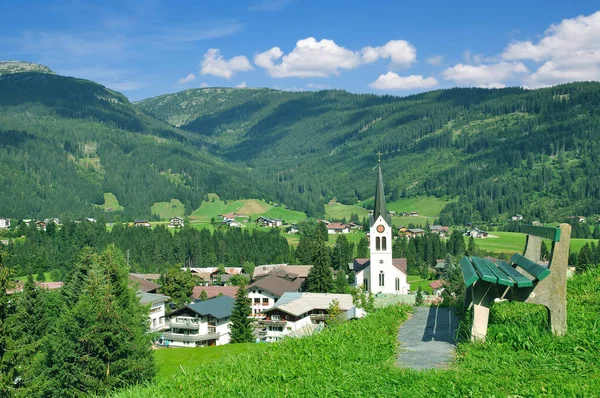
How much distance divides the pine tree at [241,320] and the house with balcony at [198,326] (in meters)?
9.68

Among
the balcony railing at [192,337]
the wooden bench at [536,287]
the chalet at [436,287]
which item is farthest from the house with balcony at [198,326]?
the wooden bench at [536,287]

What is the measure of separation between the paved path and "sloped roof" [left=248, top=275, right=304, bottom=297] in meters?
57.9

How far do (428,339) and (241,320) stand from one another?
3546 cm

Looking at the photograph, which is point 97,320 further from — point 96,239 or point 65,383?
point 96,239

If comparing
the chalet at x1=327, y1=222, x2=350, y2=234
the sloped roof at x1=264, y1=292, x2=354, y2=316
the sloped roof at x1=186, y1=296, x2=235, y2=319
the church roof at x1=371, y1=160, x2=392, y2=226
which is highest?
the church roof at x1=371, y1=160, x2=392, y2=226

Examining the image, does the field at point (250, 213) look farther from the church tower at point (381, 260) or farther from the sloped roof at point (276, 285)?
the church tower at point (381, 260)

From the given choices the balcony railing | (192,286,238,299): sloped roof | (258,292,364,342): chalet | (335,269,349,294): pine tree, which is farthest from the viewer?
(192,286,238,299): sloped roof

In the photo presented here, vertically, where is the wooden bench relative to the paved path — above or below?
above

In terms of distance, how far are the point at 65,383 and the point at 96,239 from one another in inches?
3698

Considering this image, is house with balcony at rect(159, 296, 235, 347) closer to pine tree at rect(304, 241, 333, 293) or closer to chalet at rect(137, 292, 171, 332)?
chalet at rect(137, 292, 171, 332)

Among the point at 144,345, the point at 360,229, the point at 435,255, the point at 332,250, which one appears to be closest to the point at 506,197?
the point at 360,229

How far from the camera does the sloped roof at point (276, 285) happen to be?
69.1m

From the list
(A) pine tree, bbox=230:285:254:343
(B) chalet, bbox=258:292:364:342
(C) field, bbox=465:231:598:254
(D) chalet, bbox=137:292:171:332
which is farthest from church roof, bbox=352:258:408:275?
(C) field, bbox=465:231:598:254

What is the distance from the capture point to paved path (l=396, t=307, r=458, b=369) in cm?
754
